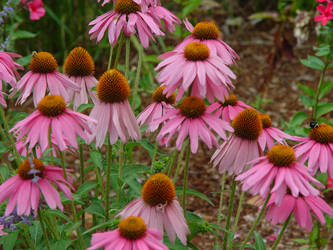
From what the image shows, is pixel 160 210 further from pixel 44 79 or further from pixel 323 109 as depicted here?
pixel 323 109

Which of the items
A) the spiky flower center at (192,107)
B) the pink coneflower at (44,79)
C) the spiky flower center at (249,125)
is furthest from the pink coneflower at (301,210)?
the pink coneflower at (44,79)

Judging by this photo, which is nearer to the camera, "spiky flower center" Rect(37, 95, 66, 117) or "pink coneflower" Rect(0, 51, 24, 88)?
"spiky flower center" Rect(37, 95, 66, 117)

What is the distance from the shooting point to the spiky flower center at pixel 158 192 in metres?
1.12

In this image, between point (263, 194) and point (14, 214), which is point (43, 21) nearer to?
point (14, 214)

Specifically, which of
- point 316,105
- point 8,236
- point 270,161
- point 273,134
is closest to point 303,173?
point 270,161

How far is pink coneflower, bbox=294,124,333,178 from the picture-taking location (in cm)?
125

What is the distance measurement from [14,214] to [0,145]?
22.4 inches

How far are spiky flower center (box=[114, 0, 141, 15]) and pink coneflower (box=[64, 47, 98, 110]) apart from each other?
0.60 ft

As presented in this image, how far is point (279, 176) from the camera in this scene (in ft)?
3.55

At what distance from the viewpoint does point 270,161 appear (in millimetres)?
1141

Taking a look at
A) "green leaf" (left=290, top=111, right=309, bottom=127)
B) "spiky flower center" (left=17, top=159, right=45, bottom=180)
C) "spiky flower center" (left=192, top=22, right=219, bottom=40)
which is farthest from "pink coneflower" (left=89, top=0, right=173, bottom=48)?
"green leaf" (left=290, top=111, right=309, bottom=127)

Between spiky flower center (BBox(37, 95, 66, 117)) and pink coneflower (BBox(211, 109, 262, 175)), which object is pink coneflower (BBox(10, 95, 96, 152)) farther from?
pink coneflower (BBox(211, 109, 262, 175))

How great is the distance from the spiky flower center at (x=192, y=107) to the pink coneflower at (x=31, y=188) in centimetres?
33

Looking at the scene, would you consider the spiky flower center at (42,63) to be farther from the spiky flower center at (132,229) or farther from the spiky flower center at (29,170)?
the spiky flower center at (132,229)
